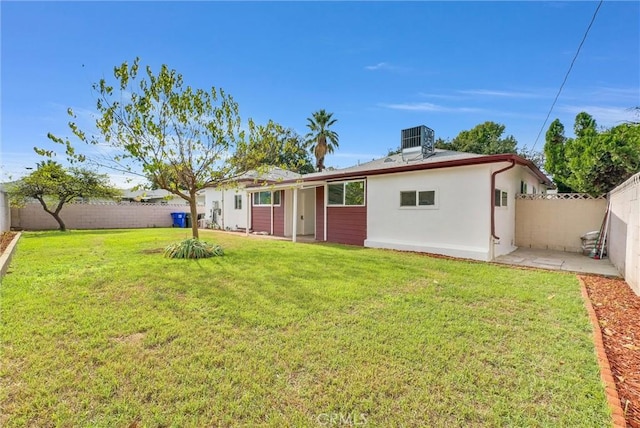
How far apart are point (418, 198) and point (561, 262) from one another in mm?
4098

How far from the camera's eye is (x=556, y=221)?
10438 millimetres

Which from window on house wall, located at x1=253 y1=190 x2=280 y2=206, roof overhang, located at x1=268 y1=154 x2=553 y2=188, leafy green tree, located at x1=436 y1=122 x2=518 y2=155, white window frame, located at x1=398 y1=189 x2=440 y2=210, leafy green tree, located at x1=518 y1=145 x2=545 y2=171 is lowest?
white window frame, located at x1=398 y1=189 x2=440 y2=210

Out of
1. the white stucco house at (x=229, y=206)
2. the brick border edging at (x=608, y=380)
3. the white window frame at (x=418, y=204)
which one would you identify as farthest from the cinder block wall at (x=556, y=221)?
the white stucco house at (x=229, y=206)

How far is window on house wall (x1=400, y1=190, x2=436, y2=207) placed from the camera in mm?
9289

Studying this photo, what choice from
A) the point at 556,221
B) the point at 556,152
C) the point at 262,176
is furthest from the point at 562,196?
the point at 262,176

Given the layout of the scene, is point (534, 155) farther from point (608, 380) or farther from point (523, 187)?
point (608, 380)

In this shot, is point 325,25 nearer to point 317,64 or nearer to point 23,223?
point 317,64

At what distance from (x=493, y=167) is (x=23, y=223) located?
23103 mm

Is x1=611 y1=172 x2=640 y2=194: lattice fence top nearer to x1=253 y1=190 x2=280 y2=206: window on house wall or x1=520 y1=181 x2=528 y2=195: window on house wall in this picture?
x1=520 y1=181 x2=528 y2=195: window on house wall

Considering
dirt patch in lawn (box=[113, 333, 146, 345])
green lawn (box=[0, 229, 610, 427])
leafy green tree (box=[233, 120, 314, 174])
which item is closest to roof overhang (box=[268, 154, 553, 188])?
leafy green tree (box=[233, 120, 314, 174])

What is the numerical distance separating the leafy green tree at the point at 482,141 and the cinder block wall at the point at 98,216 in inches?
1049

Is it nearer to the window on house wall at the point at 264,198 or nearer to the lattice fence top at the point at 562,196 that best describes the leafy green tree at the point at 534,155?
the lattice fence top at the point at 562,196

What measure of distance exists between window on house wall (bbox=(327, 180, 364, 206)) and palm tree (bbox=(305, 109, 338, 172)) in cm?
1390

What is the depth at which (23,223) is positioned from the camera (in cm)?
1691
